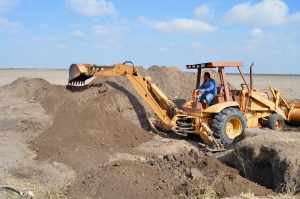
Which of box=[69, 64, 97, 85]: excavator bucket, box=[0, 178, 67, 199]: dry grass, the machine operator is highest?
box=[69, 64, 97, 85]: excavator bucket

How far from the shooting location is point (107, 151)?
1027cm

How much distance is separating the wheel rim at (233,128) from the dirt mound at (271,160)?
7.11 ft

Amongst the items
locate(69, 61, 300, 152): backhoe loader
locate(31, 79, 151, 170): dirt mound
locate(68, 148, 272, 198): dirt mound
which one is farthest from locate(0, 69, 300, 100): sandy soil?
locate(68, 148, 272, 198): dirt mound

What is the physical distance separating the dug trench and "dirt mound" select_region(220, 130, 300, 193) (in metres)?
0.20

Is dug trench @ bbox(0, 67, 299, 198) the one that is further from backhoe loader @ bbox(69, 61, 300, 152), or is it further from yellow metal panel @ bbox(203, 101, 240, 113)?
yellow metal panel @ bbox(203, 101, 240, 113)

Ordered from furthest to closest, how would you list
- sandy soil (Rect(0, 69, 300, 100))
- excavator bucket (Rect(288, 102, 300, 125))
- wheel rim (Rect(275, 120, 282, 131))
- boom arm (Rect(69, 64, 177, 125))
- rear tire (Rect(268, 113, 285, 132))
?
sandy soil (Rect(0, 69, 300, 100)), excavator bucket (Rect(288, 102, 300, 125)), wheel rim (Rect(275, 120, 282, 131)), rear tire (Rect(268, 113, 285, 132)), boom arm (Rect(69, 64, 177, 125))

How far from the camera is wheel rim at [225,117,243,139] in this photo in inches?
458

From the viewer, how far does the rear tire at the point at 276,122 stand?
12477mm

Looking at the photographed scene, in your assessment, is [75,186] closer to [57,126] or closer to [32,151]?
[32,151]

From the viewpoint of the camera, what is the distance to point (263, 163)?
27.9 ft

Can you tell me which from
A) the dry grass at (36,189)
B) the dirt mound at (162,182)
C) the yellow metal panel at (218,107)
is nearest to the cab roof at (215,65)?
the yellow metal panel at (218,107)

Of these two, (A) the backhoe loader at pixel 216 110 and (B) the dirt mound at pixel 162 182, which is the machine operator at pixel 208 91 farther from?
(B) the dirt mound at pixel 162 182

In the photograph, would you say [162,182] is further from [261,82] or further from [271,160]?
[261,82]

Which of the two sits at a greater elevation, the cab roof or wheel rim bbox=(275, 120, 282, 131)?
the cab roof
